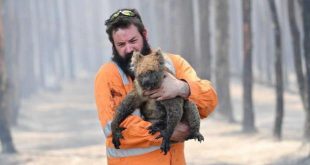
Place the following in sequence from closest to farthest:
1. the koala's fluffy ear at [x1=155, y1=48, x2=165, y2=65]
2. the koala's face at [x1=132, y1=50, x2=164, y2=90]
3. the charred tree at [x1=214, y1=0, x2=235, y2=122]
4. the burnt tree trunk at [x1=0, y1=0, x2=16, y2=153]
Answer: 1. the koala's face at [x1=132, y1=50, x2=164, y2=90]
2. the koala's fluffy ear at [x1=155, y1=48, x2=165, y2=65]
3. the burnt tree trunk at [x1=0, y1=0, x2=16, y2=153]
4. the charred tree at [x1=214, y1=0, x2=235, y2=122]

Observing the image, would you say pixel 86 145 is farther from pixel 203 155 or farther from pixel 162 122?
pixel 162 122

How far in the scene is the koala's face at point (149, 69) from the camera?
11.3 feet

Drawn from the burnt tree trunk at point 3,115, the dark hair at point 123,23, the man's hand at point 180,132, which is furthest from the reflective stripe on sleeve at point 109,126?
the burnt tree trunk at point 3,115

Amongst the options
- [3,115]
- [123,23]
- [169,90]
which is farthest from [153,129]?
[3,115]

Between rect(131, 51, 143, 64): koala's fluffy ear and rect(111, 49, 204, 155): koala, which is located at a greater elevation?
rect(131, 51, 143, 64): koala's fluffy ear

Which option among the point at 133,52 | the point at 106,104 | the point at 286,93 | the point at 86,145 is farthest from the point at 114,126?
the point at 286,93

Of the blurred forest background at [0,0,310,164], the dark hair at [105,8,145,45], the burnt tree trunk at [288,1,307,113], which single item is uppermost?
the dark hair at [105,8,145,45]

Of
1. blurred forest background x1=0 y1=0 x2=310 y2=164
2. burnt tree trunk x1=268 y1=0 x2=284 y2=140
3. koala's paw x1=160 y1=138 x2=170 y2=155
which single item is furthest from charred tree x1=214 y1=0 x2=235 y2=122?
koala's paw x1=160 y1=138 x2=170 y2=155

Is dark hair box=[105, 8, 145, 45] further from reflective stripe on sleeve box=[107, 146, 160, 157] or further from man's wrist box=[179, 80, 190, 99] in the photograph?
reflective stripe on sleeve box=[107, 146, 160, 157]

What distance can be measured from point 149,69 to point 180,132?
401 millimetres

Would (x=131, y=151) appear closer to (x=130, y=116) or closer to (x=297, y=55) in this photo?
(x=130, y=116)

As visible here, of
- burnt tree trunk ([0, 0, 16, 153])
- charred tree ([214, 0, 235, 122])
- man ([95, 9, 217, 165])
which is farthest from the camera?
charred tree ([214, 0, 235, 122])

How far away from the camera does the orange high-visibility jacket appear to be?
3.66m

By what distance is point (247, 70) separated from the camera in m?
17.2
